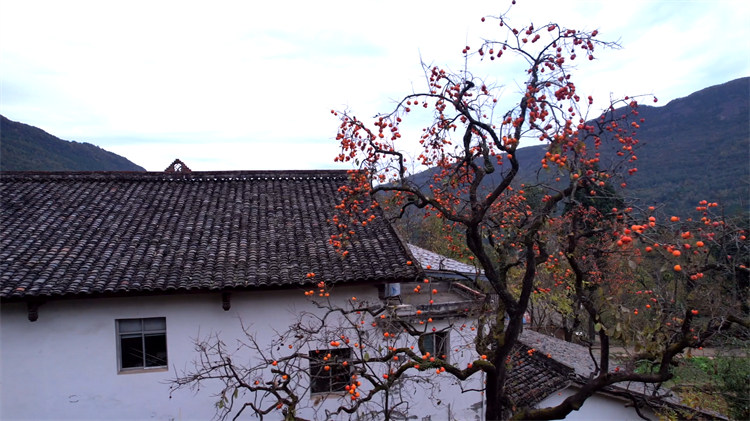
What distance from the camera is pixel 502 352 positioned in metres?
5.02

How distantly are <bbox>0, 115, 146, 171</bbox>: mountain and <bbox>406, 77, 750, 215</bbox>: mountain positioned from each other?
988 inches

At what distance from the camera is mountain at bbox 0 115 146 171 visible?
73.3 ft

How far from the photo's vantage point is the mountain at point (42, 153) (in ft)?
73.3

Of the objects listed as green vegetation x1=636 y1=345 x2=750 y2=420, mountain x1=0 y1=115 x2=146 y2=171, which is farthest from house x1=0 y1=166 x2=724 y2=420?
mountain x1=0 y1=115 x2=146 y2=171

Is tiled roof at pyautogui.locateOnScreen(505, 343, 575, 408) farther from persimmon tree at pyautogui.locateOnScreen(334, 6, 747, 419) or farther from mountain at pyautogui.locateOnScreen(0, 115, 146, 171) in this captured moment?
mountain at pyautogui.locateOnScreen(0, 115, 146, 171)

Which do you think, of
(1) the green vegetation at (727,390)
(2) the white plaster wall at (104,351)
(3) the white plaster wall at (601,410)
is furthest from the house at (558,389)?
(2) the white plaster wall at (104,351)

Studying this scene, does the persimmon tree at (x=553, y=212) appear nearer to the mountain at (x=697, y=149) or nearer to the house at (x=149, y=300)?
the house at (x=149, y=300)

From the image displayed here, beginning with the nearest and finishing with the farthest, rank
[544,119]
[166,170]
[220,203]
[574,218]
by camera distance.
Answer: [544,119] < [574,218] < [220,203] < [166,170]

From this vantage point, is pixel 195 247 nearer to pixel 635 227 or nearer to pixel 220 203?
pixel 220 203

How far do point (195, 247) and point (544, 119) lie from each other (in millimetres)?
6129

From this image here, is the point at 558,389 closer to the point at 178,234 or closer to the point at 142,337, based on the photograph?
the point at 142,337

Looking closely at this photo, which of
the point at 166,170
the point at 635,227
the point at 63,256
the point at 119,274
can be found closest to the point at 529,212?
the point at 635,227

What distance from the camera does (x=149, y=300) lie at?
7129mm

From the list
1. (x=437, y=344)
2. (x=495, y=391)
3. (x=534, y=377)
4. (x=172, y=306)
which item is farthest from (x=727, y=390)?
(x=172, y=306)
